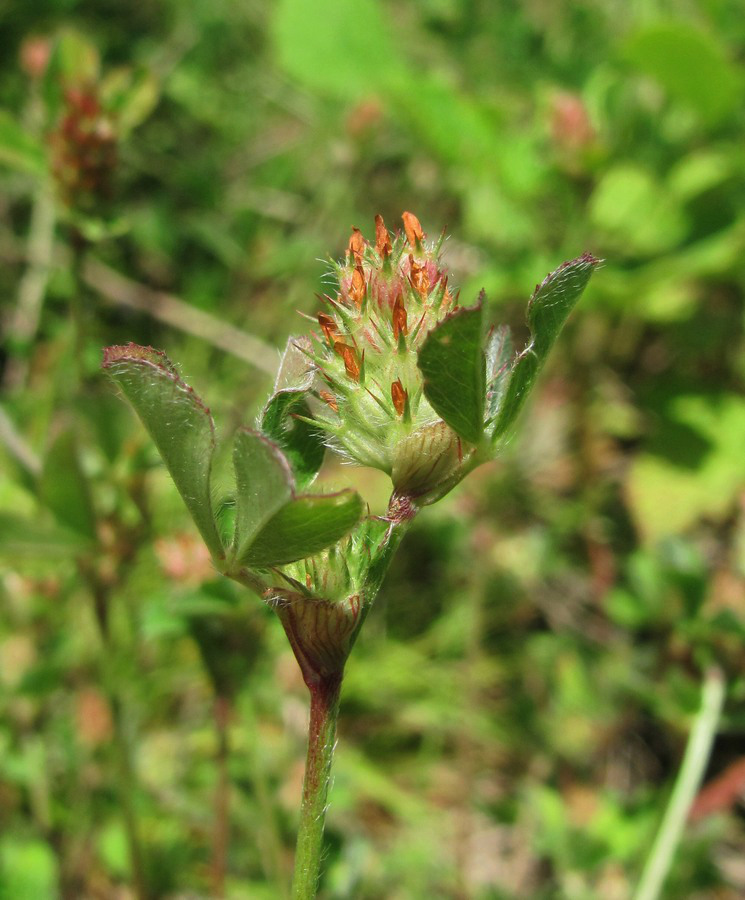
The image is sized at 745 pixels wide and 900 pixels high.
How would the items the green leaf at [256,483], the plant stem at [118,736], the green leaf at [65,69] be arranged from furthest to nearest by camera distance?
1. the green leaf at [65,69]
2. the plant stem at [118,736]
3. the green leaf at [256,483]

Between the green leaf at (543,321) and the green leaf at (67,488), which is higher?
the green leaf at (67,488)

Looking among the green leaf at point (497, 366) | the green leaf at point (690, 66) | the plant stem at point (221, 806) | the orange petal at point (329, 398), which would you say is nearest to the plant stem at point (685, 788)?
the plant stem at point (221, 806)

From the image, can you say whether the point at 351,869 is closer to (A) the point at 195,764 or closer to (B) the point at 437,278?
A: (A) the point at 195,764

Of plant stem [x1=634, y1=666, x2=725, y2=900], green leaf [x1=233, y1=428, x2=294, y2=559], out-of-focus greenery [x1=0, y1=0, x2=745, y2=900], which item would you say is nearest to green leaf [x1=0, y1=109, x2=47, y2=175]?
out-of-focus greenery [x1=0, y1=0, x2=745, y2=900]

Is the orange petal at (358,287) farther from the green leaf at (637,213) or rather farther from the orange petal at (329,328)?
the green leaf at (637,213)

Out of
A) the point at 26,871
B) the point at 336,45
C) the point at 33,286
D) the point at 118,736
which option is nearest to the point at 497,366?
the point at 118,736

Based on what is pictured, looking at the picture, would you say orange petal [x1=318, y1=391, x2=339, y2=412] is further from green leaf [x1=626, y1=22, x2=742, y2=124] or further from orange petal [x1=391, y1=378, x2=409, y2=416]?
green leaf [x1=626, y1=22, x2=742, y2=124]

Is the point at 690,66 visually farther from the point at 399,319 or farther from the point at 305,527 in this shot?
the point at 305,527
